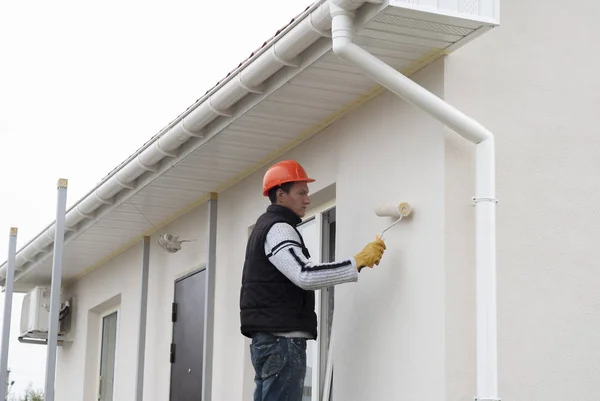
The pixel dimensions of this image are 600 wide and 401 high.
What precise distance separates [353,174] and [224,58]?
791 centimetres

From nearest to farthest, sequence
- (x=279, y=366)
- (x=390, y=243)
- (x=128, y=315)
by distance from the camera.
A: (x=279, y=366), (x=390, y=243), (x=128, y=315)

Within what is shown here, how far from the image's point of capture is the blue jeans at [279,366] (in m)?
6.54

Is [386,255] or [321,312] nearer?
[386,255]

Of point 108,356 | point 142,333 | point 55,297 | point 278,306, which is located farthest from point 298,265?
point 108,356

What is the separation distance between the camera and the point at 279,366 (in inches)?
258

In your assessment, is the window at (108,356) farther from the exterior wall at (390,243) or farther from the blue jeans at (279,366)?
A: the blue jeans at (279,366)

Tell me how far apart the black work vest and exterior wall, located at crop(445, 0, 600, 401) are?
996mm

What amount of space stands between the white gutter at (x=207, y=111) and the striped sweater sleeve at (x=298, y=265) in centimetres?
101

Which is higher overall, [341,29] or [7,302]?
[341,29]

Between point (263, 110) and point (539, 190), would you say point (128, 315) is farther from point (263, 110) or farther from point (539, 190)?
point (539, 190)

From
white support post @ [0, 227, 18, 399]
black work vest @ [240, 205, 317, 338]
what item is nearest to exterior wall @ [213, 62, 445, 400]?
black work vest @ [240, 205, 317, 338]

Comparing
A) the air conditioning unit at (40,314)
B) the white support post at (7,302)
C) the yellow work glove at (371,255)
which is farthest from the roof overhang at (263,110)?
the air conditioning unit at (40,314)

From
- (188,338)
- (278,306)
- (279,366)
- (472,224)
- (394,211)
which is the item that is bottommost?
(279,366)

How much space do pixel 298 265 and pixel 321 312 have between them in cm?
143
